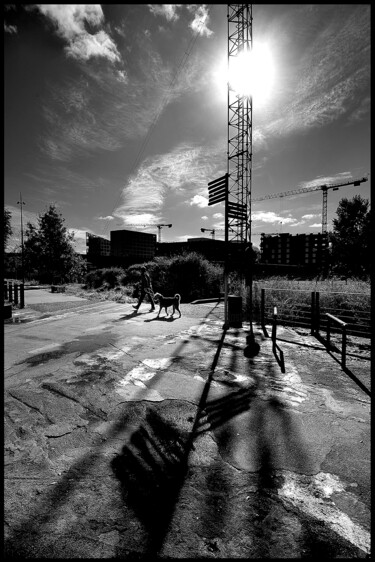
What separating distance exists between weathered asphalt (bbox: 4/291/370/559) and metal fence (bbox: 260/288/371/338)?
9.04ft

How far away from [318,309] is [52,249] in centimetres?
2868

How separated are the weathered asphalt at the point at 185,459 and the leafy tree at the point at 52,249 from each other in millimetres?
26709

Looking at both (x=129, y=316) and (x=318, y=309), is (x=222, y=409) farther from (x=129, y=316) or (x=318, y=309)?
(x=129, y=316)

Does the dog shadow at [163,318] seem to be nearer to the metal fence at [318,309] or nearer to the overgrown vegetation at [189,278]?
the metal fence at [318,309]

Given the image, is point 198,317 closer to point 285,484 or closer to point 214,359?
point 214,359

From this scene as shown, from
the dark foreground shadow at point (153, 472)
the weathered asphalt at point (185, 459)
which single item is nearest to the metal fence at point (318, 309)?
the weathered asphalt at point (185, 459)

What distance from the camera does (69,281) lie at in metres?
32.6

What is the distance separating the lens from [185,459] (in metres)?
3.19

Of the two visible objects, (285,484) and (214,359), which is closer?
(285,484)

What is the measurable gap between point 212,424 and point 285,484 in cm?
118

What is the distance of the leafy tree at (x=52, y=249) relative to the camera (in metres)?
30.7

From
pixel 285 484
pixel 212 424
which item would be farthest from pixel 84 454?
pixel 285 484

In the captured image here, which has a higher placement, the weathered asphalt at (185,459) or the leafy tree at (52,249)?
the leafy tree at (52,249)

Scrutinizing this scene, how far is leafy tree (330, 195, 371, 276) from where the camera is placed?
23.4 m
